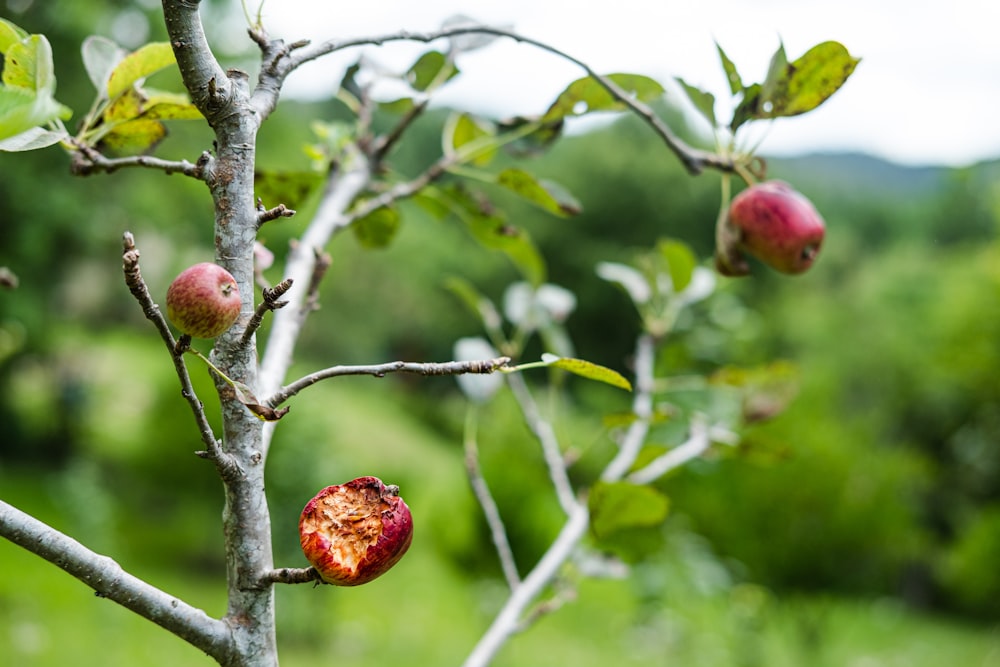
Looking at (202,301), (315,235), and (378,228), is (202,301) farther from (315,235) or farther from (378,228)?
(378,228)

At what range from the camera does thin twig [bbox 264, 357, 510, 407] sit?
1.20 feet

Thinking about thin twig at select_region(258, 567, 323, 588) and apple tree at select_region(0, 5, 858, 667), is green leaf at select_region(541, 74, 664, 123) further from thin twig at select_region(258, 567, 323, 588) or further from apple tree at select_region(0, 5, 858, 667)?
thin twig at select_region(258, 567, 323, 588)

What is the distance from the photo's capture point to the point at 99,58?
0.60 metres

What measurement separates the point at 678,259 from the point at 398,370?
0.78 m

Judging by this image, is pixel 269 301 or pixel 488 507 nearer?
pixel 269 301

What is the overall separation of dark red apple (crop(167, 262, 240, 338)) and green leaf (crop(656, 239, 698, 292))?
0.81 metres

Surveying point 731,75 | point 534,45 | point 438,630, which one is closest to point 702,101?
point 731,75

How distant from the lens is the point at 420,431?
44.3 feet

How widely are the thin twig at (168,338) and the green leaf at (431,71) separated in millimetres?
433

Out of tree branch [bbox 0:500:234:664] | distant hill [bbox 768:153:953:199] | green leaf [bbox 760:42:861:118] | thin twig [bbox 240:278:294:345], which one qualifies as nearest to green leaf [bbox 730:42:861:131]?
green leaf [bbox 760:42:861:118]

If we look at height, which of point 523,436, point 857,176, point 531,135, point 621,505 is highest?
point 531,135

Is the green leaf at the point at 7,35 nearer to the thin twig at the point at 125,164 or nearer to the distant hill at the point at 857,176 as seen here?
the thin twig at the point at 125,164

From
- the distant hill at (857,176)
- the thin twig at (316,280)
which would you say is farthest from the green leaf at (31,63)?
the distant hill at (857,176)

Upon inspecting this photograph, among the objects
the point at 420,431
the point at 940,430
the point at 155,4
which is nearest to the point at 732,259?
the point at 155,4
